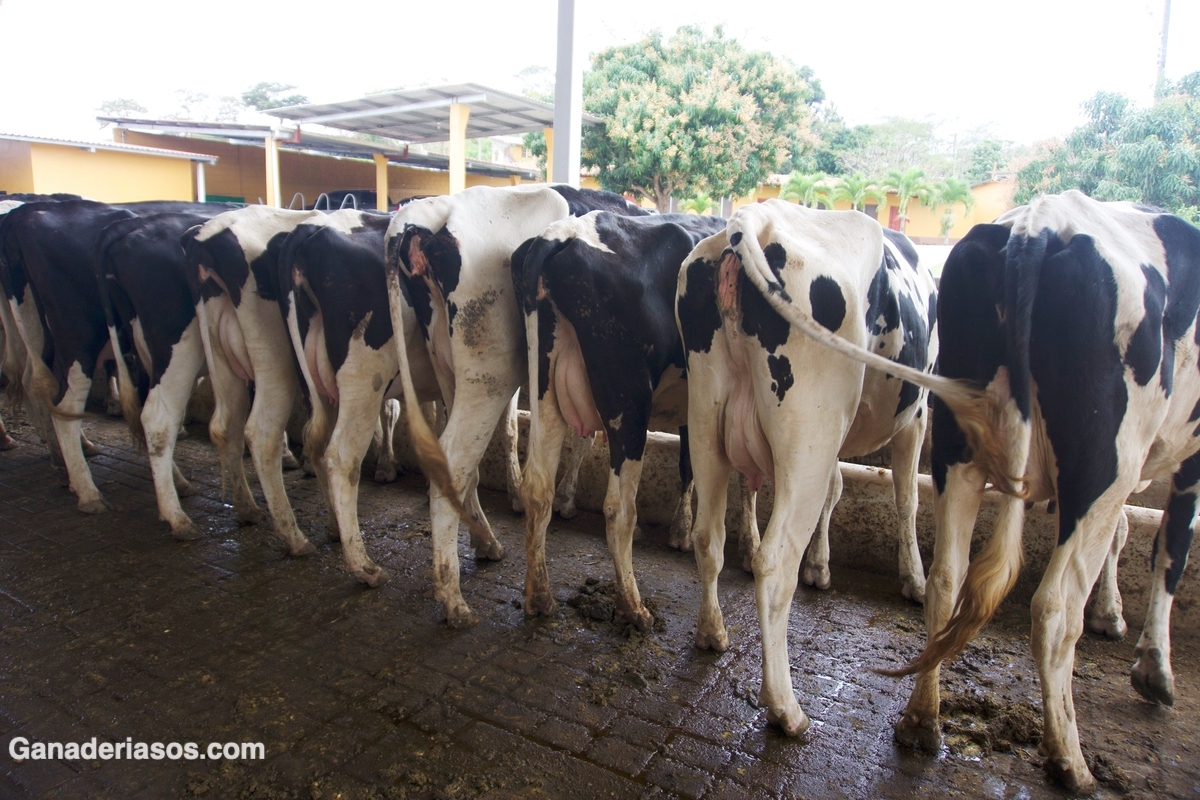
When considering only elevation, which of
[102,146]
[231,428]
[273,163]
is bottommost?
[231,428]

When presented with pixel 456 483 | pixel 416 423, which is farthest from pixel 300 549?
A: pixel 416 423

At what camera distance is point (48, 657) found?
3.37 meters

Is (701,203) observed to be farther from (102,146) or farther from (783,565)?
(783,565)

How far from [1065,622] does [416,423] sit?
2.80 m

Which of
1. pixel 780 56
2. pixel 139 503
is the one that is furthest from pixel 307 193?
pixel 139 503

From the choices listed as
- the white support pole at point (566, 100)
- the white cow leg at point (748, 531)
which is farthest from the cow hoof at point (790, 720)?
the white support pole at point (566, 100)

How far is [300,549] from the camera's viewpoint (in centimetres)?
455

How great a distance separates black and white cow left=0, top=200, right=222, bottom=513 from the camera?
501 centimetres

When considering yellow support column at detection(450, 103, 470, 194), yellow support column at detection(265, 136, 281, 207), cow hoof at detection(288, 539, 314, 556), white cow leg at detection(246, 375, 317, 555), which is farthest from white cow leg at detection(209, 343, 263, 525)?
yellow support column at detection(265, 136, 281, 207)

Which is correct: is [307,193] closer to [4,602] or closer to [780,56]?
[780,56]

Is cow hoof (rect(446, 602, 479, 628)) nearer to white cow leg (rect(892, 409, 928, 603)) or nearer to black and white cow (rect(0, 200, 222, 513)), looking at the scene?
white cow leg (rect(892, 409, 928, 603))

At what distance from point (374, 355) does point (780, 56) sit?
62.9 feet

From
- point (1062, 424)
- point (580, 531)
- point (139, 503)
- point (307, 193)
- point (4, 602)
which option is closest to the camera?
point (1062, 424)

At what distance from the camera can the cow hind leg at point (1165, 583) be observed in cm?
305
